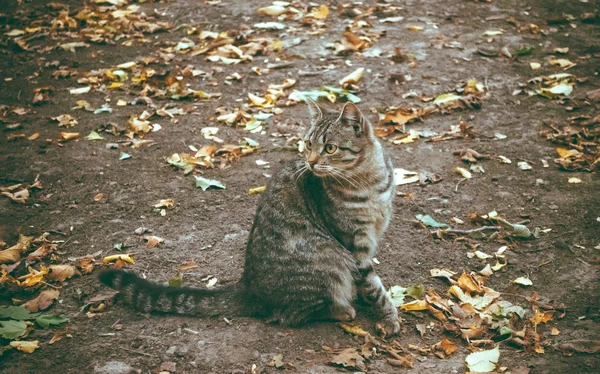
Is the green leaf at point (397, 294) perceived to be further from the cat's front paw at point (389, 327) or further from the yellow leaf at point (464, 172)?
the yellow leaf at point (464, 172)

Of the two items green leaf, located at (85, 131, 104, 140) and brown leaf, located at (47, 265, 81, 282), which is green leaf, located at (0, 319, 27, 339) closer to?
brown leaf, located at (47, 265, 81, 282)

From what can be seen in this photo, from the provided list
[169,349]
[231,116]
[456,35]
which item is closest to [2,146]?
[231,116]

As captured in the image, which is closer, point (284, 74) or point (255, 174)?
point (255, 174)

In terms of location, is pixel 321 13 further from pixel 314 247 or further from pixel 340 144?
pixel 314 247

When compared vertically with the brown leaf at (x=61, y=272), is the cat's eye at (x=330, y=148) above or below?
above

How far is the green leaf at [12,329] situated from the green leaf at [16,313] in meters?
0.07

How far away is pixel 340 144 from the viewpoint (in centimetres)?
416

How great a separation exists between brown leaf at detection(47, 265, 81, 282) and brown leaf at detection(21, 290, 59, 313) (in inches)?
7.2

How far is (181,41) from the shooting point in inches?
343

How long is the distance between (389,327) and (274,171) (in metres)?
2.33

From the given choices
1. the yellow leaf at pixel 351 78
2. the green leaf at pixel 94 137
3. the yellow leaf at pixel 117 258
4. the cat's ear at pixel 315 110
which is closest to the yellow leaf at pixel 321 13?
the yellow leaf at pixel 351 78

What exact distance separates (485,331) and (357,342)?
88cm

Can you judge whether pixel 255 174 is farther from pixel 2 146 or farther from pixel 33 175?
pixel 2 146

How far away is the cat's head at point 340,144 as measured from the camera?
13.5ft
